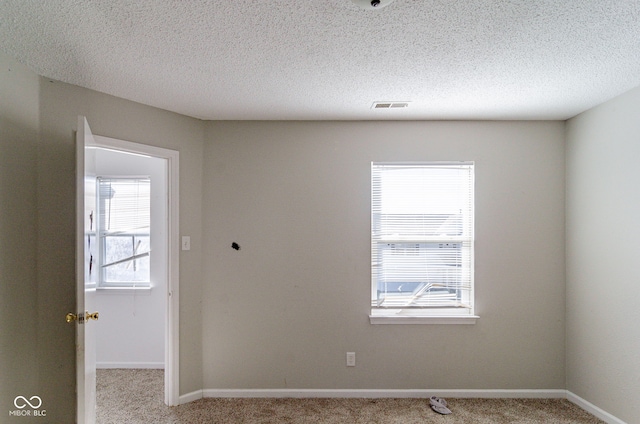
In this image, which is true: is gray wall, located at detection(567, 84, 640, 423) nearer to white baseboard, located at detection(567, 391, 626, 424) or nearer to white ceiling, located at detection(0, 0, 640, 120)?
white baseboard, located at detection(567, 391, 626, 424)

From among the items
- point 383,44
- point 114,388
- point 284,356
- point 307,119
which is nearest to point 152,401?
point 114,388

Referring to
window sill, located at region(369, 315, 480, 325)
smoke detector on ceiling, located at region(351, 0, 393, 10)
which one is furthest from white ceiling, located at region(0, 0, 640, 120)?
window sill, located at region(369, 315, 480, 325)

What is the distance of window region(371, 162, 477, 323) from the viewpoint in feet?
10.3

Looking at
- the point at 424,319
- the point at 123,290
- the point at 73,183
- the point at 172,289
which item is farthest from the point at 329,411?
the point at 73,183

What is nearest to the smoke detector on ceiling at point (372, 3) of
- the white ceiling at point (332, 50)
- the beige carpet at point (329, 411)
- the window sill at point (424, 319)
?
the white ceiling at point (332, 50)

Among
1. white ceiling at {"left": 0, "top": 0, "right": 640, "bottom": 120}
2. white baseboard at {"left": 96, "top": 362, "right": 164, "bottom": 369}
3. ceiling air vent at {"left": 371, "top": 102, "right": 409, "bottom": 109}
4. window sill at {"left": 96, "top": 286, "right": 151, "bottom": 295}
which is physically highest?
white ceiling at {"left": 0, "top": 0, "right": 640, "bottom": 120}

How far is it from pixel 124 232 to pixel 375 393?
9.88ft

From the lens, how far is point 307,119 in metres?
3.09

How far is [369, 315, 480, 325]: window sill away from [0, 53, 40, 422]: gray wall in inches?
96.2

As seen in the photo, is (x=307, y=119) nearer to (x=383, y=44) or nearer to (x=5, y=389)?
(x=383, y=44)

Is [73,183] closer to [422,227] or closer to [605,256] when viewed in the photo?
[422,227]

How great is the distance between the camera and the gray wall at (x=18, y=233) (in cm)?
195

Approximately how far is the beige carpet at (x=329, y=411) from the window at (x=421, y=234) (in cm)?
82

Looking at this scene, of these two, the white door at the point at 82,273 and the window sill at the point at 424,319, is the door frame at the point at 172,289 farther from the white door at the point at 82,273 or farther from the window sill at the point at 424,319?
the window sill at the point at 424,319
